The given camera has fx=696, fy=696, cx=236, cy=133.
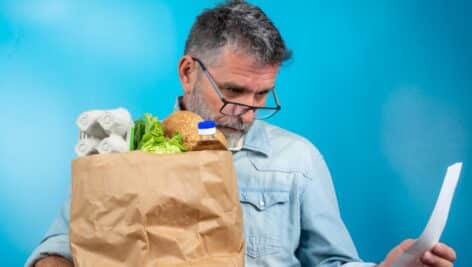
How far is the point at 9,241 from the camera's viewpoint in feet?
6.10

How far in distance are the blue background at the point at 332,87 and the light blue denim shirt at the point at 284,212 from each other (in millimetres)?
510

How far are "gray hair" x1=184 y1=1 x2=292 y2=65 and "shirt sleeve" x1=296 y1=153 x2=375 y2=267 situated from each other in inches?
10.6

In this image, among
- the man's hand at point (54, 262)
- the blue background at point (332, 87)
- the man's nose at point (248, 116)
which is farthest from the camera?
the blue background at point (332, 87)

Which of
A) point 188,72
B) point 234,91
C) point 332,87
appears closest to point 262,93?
point 234,91

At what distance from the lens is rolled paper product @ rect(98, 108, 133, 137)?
104 cm

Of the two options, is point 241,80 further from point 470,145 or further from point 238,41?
point 470,145

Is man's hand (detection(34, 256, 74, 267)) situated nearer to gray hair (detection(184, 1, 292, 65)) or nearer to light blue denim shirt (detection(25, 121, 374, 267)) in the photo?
light blue denim shirt (detection(25, 121, 374, 267))

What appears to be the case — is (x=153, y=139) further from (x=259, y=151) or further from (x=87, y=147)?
(x=259, y=151)

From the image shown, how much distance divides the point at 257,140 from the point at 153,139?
0.43 metres

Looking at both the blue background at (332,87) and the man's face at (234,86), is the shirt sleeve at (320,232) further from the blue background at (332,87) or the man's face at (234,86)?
the blue background at (332,87)

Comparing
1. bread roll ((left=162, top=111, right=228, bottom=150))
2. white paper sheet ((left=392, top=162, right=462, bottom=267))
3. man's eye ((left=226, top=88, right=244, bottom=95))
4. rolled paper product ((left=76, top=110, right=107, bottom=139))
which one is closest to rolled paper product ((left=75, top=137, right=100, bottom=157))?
rolled paper product ((left=76, top=110, right=107, bottom=139))

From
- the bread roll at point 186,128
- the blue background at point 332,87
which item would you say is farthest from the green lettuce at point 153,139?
the blue background at point 332,87

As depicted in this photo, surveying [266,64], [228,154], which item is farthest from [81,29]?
[228,154]

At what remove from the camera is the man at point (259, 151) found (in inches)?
54.6
